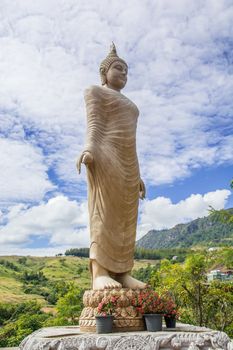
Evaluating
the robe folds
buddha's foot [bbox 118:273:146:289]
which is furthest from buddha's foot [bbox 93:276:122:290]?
buddha's foot [bbox 118:273:146:289]

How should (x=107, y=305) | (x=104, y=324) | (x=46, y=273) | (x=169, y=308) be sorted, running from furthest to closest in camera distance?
(x=46, y=273) → (x=169, y=308) → (x=107, y=305) → (x=104, y=324)

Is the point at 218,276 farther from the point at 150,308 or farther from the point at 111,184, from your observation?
the point at 150,308

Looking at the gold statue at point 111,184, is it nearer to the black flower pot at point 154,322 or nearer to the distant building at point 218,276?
the black flower pot at point 154,322

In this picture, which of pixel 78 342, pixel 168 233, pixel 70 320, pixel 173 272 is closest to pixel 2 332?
pixel 70 320

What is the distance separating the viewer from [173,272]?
15.8 m

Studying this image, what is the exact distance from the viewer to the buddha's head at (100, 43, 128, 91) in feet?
27.0

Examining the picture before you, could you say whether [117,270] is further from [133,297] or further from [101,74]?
[101,74]

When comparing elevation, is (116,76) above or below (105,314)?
above

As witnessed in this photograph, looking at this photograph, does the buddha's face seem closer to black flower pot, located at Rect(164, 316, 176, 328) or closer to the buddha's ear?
the buddha's ear

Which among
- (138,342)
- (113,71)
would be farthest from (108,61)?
(138,342)

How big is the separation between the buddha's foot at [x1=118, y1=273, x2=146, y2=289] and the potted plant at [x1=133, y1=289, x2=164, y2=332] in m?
0.54

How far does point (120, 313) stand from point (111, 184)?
2.14 meters

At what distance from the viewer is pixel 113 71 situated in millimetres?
8227

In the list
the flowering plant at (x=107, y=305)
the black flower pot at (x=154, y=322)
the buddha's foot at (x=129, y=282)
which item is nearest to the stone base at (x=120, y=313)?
the flowering plant at (x=107, y=305)
